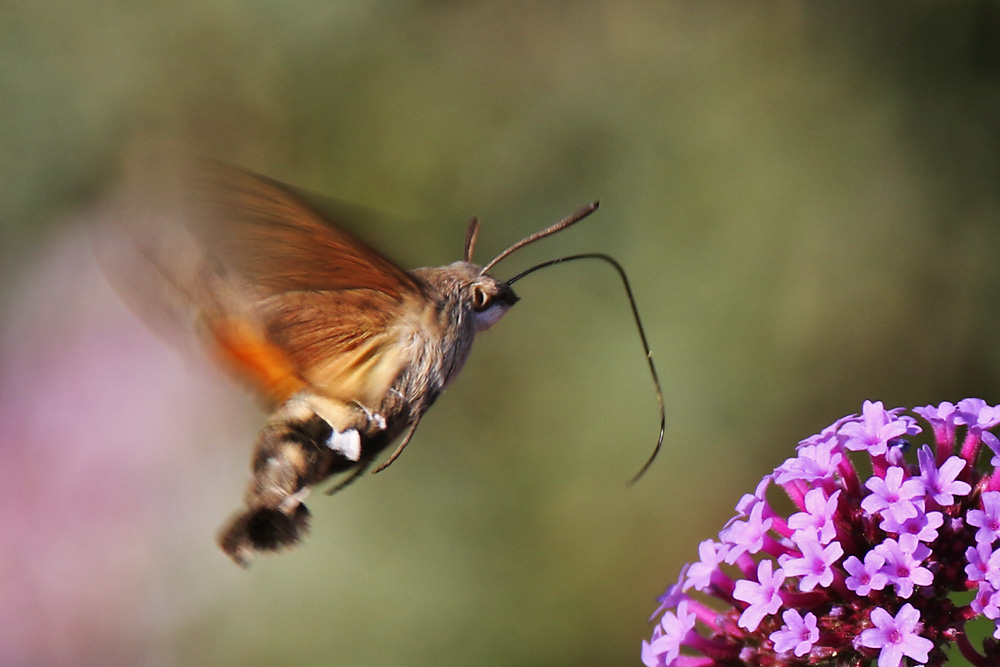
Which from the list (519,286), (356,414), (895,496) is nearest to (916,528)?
(895,496)

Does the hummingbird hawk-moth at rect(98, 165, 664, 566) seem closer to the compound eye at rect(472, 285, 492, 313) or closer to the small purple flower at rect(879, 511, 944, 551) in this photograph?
the compound eye at rect(472, 285, 492, 313)

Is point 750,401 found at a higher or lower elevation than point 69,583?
higher

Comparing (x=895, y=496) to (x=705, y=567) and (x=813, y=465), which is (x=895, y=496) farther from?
(x=705, y=567)

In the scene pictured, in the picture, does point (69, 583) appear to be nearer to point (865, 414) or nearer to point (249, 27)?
point (249, 27)

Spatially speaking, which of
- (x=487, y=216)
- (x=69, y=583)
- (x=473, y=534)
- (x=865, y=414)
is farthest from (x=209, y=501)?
(x=865, y=414)

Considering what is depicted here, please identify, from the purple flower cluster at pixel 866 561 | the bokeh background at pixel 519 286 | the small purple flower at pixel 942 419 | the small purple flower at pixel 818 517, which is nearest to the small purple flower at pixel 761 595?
the purple flower cluster at pixel 866 561

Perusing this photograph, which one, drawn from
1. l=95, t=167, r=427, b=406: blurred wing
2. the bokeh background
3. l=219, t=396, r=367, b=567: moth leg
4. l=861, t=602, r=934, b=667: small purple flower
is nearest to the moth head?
l=95, t=167, r=427, b=406: blurred wing
